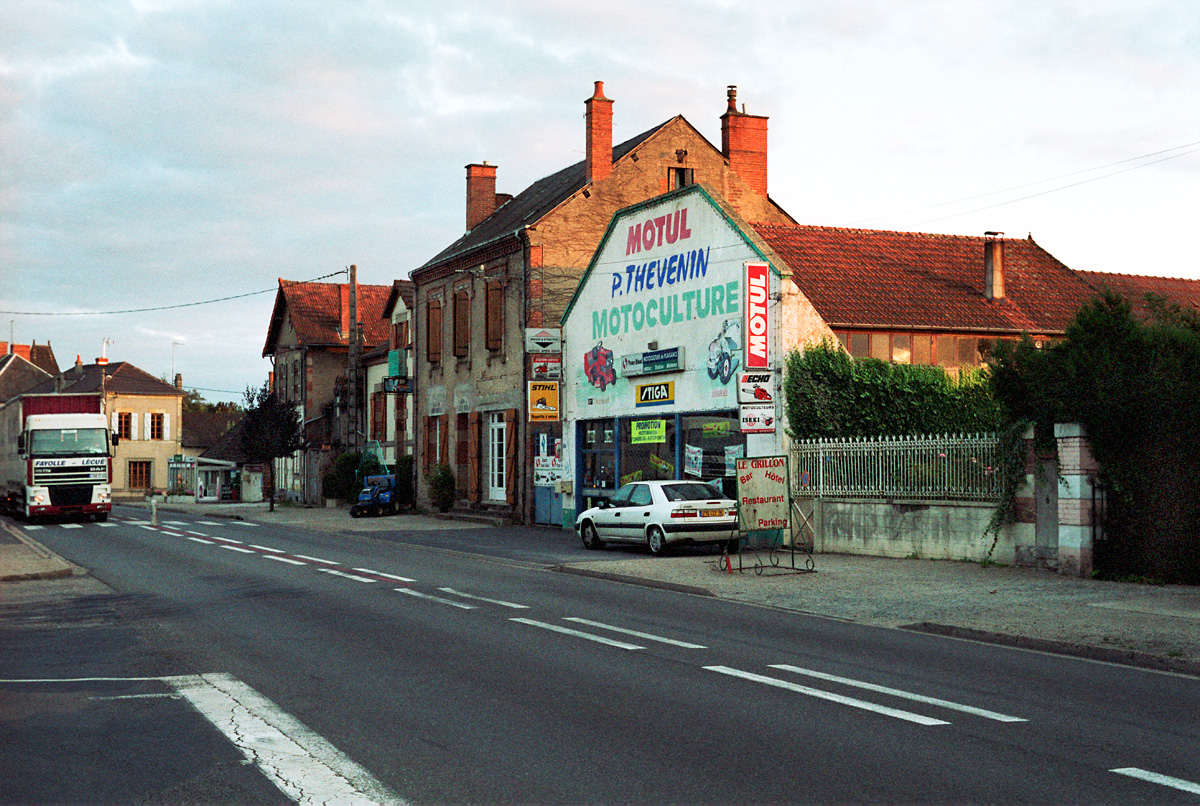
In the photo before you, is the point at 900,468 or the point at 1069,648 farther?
the point at 900,468

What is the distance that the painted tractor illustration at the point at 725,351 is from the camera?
25891 millimetres

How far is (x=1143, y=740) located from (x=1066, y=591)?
8.40 m

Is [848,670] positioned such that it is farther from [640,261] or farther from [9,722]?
[640,261]

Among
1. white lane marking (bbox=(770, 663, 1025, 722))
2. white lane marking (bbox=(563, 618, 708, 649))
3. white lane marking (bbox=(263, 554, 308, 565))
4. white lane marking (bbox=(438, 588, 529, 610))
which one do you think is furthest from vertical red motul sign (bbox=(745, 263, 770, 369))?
white lane marking (bbox=(770, 663, 1025, 722))

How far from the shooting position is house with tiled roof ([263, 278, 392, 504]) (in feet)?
187

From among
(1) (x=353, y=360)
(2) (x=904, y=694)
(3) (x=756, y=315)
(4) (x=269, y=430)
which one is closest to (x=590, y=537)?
(3) (x=756, y=315)

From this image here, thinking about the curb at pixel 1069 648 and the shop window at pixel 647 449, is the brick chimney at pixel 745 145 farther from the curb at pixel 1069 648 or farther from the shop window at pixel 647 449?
the curb at pixel 1069 648

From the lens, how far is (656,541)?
915 inches

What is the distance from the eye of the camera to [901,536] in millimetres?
21031

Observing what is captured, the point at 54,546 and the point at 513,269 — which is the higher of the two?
the point at 513,269

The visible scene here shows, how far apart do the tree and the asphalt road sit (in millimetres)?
34999

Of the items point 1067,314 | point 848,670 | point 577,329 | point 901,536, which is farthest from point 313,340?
point 848,670

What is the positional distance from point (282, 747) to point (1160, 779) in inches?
186

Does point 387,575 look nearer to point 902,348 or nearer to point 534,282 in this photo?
point 902,348
